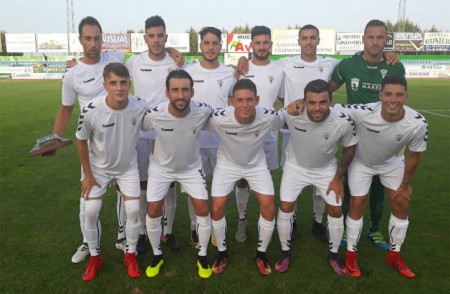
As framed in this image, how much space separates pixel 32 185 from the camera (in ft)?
22.1

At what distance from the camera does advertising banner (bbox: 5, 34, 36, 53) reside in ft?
153

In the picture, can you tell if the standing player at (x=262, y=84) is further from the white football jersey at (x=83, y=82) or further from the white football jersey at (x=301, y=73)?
the white football jersey at (x=83, y=82)

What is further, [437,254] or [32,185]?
[32,185]

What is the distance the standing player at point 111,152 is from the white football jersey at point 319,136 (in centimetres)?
177

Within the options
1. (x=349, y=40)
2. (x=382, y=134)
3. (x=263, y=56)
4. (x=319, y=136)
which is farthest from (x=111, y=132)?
(x=349, y=40)

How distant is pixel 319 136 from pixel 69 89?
2978 millimetres

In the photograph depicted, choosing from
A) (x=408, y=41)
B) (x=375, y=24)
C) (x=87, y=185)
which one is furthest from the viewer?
(x=408, y=41)

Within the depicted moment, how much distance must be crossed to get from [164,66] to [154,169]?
1.33 meters

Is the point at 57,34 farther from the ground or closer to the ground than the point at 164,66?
farther from the ground

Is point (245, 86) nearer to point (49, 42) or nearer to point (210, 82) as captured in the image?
point (210, 82)

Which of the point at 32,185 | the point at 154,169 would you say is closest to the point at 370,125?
the point at 154,169

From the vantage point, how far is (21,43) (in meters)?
46.9

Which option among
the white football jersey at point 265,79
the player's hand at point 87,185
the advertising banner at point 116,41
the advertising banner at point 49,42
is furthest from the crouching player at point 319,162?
the advertising banner at point 49,42

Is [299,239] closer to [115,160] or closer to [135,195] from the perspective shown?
[135,195]
